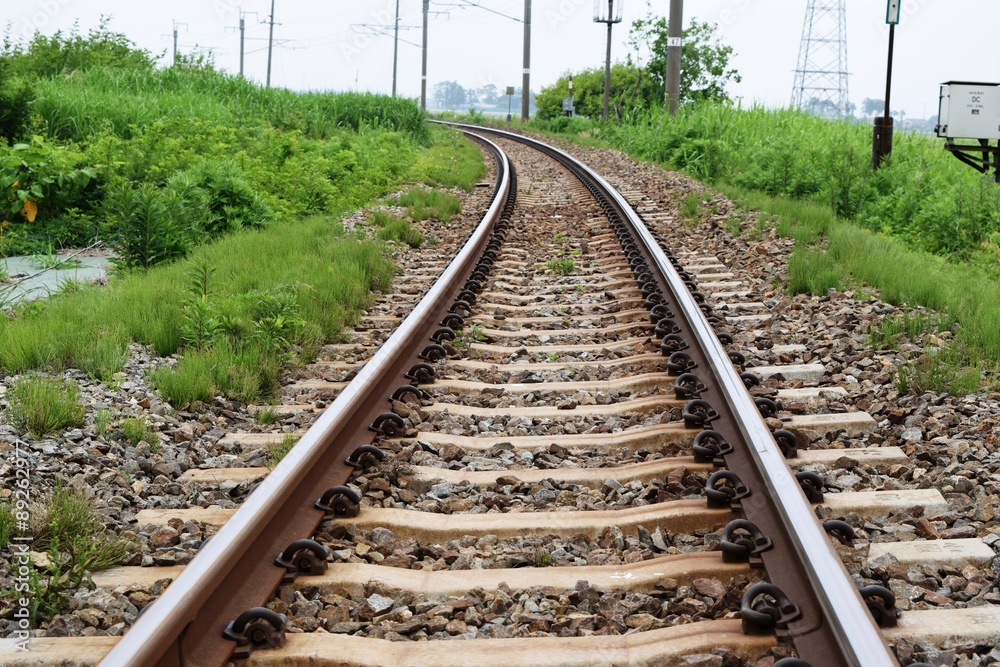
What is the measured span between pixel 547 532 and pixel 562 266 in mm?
4607

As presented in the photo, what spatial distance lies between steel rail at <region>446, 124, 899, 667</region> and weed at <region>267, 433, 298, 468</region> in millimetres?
1573

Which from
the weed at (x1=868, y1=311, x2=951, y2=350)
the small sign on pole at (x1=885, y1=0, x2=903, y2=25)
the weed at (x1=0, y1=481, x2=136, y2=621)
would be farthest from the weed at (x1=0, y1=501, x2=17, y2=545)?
the small sign on pole at (x1=885, y1=0, x2=903, y2=25)

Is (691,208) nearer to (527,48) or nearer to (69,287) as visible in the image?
(69,287)

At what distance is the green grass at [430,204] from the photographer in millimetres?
9945

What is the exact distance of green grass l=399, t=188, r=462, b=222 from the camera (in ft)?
32.6

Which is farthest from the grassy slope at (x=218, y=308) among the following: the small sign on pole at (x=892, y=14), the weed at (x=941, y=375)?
the small sign on pole at (x=892, y=14)

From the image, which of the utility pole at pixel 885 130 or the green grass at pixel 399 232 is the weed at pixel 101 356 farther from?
the utility pole at pixel 885 130

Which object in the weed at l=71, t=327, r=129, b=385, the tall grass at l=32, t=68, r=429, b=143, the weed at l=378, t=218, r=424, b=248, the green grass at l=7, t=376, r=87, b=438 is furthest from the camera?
the tall grass at l=32, t=68, r=429, b=143

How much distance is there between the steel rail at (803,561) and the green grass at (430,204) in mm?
6442

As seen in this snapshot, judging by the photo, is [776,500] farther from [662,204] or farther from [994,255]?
[662,204]

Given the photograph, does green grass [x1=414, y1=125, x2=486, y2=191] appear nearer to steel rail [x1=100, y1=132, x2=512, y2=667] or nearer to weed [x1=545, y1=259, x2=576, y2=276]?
weed [x1=545, y1=259, x2=576, y2=276]

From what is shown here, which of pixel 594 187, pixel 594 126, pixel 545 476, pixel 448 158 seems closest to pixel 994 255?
pixel 594 187

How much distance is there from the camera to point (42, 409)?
3643 millimetres

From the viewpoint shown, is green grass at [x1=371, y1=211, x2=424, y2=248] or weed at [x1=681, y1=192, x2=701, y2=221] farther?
weed at [x1=681, y1=192, x2=701, y2=221]
